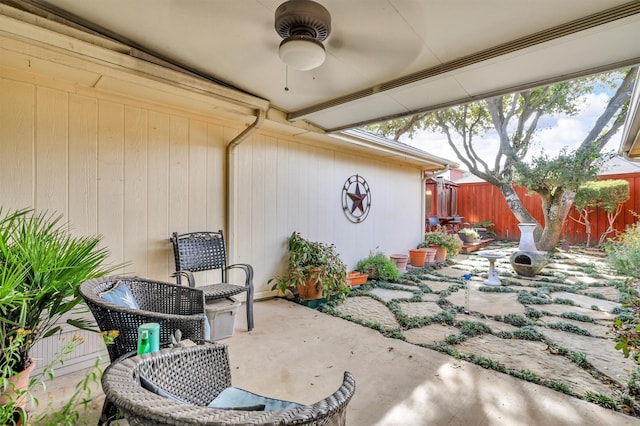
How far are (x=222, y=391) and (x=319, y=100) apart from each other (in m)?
2.63

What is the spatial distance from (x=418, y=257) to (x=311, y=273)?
339cm

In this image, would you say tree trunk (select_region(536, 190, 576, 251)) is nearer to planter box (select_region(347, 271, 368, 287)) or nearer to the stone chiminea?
the stone chiminea

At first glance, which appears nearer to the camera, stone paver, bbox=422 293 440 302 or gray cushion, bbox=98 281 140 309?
gray cushion, bbox=98 281 140 309

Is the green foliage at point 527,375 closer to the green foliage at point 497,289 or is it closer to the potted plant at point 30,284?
the green foliage at point 497,289

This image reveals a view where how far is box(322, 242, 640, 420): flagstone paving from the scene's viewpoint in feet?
7.35

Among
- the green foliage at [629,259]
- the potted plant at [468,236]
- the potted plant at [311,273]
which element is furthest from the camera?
the potted plant at [468,236]

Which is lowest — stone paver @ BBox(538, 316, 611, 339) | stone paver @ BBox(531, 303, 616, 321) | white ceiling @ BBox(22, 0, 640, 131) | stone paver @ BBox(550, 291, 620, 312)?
stone paver @ BBox(538, 316, 611, 339)

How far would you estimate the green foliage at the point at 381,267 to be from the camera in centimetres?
516

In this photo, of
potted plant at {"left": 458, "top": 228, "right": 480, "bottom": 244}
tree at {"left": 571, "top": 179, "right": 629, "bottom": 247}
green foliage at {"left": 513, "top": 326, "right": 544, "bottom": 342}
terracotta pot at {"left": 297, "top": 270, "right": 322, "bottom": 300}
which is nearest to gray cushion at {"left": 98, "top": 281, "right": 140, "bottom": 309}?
terracotta pot at {"left": 297, "top": 270, "right": 322, "bottom": 300}

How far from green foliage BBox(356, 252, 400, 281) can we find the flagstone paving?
255 millimetres

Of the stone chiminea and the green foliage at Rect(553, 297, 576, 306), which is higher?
the stone chiminea

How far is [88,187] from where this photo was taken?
8.17ft

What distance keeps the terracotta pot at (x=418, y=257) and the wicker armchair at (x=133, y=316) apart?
5.30m

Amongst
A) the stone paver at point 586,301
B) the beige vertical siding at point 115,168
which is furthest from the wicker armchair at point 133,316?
the stone paver at point 586,301
